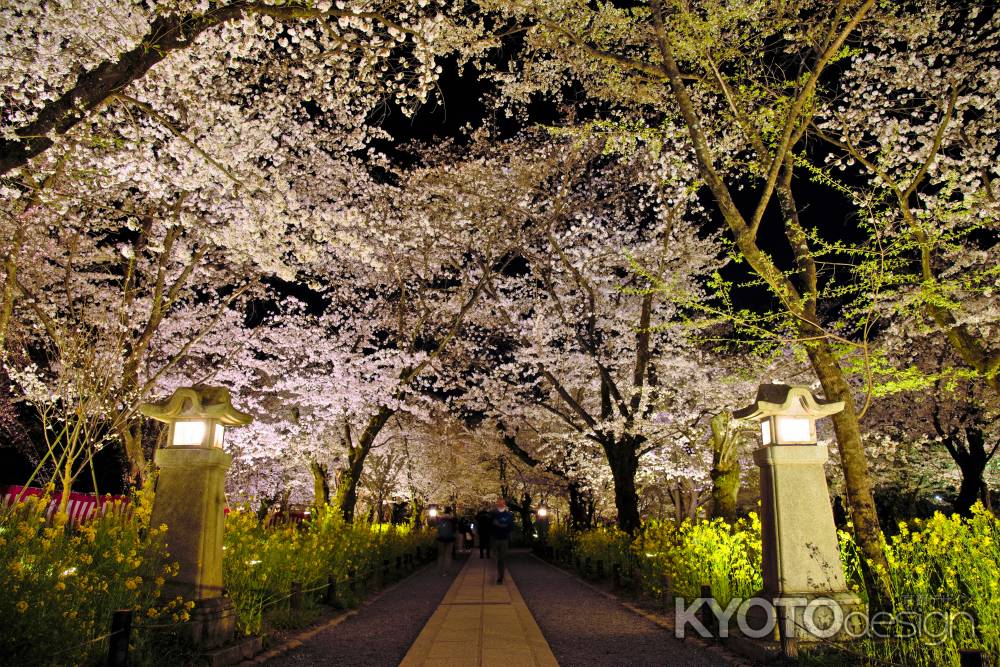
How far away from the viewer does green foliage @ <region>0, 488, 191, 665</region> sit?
409cm

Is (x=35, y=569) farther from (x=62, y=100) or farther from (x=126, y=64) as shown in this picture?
(x=126, y=64)

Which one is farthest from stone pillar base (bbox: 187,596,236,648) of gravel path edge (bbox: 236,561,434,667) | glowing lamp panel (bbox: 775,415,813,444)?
glowing lamp panel (bbox: 775,415,813,444)

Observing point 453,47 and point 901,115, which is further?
point 901,115

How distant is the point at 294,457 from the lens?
2283cm

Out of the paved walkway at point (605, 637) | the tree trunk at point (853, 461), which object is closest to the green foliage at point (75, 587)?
the paved walkway at point (605, 637)

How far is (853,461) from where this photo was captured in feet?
23.9

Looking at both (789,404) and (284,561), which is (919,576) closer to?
(789,404)

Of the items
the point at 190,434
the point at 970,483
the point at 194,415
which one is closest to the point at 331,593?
the point at 190,434

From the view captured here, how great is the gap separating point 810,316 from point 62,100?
8656 mm

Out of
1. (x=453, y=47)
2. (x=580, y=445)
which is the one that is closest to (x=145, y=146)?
(x=453, y=47)

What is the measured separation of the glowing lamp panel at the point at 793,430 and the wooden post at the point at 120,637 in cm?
618

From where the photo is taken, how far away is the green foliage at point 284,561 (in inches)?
290

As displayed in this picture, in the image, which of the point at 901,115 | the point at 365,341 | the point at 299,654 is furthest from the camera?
the point at 365,341

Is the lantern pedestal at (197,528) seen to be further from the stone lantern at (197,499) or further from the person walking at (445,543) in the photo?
the person walking at (445,543)
